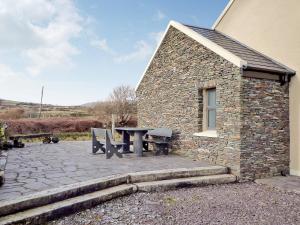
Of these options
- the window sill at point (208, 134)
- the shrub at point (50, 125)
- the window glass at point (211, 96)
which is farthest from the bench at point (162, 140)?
the shrub at point (50, 125)

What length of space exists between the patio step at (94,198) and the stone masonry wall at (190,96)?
1.15 m

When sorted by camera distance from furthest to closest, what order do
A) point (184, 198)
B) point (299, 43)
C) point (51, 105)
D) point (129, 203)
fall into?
point (51, 105) < point (299, 43) < point (184, 198) < point (129, 203)

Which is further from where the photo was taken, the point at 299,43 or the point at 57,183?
the point at 299,43

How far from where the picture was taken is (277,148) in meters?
7.96

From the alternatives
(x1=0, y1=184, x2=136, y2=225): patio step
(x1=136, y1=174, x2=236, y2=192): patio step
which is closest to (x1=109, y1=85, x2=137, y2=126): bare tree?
(x1=136, y1=174, x2=236, y2=192): patio step

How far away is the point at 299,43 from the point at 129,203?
253 inches

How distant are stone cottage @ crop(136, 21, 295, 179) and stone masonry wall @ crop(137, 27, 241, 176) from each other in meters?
0.03

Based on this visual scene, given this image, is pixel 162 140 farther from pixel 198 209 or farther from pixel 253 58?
pixel 198 209

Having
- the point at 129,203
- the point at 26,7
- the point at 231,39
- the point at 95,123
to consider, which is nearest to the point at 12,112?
the point at 95,123

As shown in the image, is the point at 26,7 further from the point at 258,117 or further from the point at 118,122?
the point at 118,122

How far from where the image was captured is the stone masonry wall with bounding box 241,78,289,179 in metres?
7.43

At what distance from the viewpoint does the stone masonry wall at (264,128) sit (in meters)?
7.43

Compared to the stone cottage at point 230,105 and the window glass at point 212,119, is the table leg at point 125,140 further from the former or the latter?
the window glass at point 212,119

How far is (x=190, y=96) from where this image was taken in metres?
9.49
